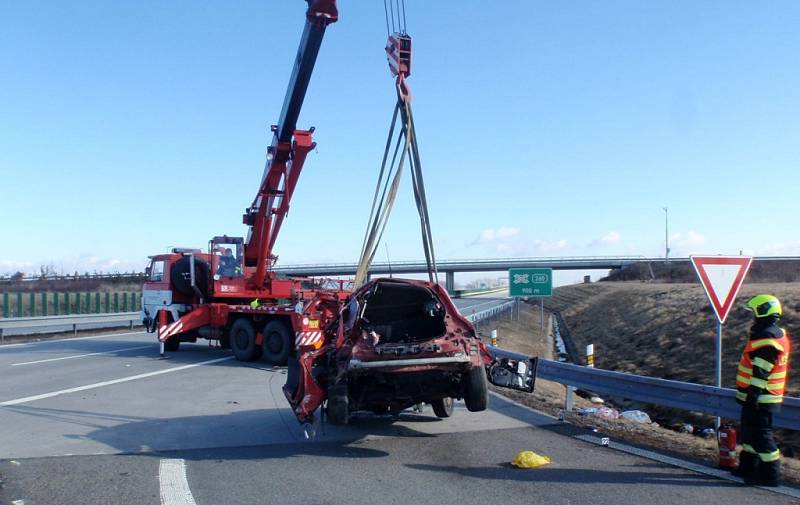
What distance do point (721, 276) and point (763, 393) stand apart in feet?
8.13

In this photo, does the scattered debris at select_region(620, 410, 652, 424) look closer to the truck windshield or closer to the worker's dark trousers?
the worker's dark trousers

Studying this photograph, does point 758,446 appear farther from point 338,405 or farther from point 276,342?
point 276,342

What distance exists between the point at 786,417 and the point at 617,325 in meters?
24.0

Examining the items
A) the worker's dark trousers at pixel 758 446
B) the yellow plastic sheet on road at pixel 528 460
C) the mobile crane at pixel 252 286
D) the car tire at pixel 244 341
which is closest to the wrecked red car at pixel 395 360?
the yellow plastic sheet on road at pixel 528 460

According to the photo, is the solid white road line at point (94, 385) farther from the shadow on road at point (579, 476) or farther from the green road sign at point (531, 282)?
the green road sign at point (531, 282)

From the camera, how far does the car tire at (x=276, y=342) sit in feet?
56.4

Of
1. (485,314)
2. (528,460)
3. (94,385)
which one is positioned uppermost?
(528,460)

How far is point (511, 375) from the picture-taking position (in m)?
8.62

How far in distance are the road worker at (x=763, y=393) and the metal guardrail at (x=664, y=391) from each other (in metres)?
0.71

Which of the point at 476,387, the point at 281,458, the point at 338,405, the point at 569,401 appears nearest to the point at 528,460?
the point at 476,387

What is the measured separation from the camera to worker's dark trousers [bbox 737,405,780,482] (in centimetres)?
643

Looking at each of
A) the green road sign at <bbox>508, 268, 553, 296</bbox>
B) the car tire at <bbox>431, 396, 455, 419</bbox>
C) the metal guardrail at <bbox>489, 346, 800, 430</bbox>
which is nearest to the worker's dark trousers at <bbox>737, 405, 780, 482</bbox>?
the metal guardrail at <bbox>489, 346, 800, 430</bbox>

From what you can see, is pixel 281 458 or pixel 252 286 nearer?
pixel 281 458

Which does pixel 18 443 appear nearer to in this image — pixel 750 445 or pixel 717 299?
pixel 750 445
